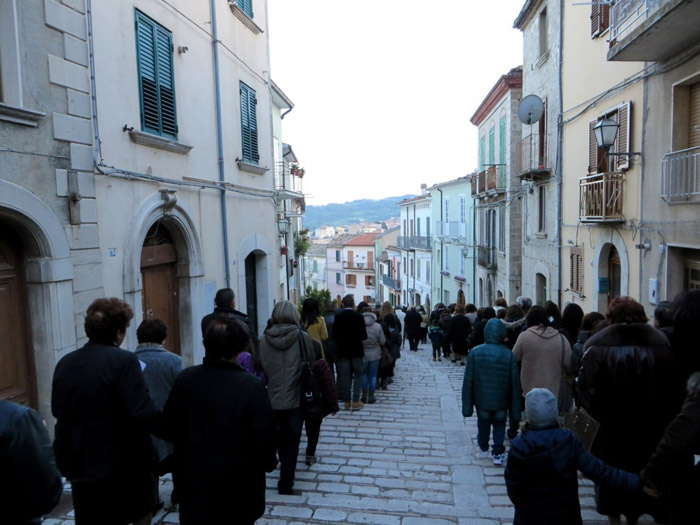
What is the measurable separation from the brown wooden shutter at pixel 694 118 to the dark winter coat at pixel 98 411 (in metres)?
8.23

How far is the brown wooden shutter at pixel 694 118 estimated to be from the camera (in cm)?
775

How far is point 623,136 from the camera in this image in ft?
32.8

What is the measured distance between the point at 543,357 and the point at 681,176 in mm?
4441

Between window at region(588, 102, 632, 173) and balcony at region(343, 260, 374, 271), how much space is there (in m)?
50.2

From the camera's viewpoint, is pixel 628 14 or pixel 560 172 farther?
pixel 560 172

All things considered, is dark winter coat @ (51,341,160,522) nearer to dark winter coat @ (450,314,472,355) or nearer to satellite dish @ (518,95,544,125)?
dark winter coat @ (450,314,472,355)

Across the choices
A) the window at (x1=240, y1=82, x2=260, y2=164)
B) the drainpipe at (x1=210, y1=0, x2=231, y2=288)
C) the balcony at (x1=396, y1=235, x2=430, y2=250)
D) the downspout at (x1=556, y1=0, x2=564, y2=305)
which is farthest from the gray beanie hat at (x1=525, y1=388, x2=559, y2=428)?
the balcony at (x1=396, y1=235, x2=430, y2=250)

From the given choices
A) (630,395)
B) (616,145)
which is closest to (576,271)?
(616,145)

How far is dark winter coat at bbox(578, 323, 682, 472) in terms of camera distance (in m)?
3.60

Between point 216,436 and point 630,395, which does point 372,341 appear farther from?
point 216,436

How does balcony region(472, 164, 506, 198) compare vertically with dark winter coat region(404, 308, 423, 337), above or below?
above

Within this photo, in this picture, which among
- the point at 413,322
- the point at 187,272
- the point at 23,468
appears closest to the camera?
the point at 23,468

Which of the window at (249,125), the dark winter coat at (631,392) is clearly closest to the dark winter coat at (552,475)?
the dark winter coat at (631,392)

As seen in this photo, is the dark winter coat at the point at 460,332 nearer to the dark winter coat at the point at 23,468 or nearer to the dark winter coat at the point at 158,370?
the dark winter coat at the point at 158,370
